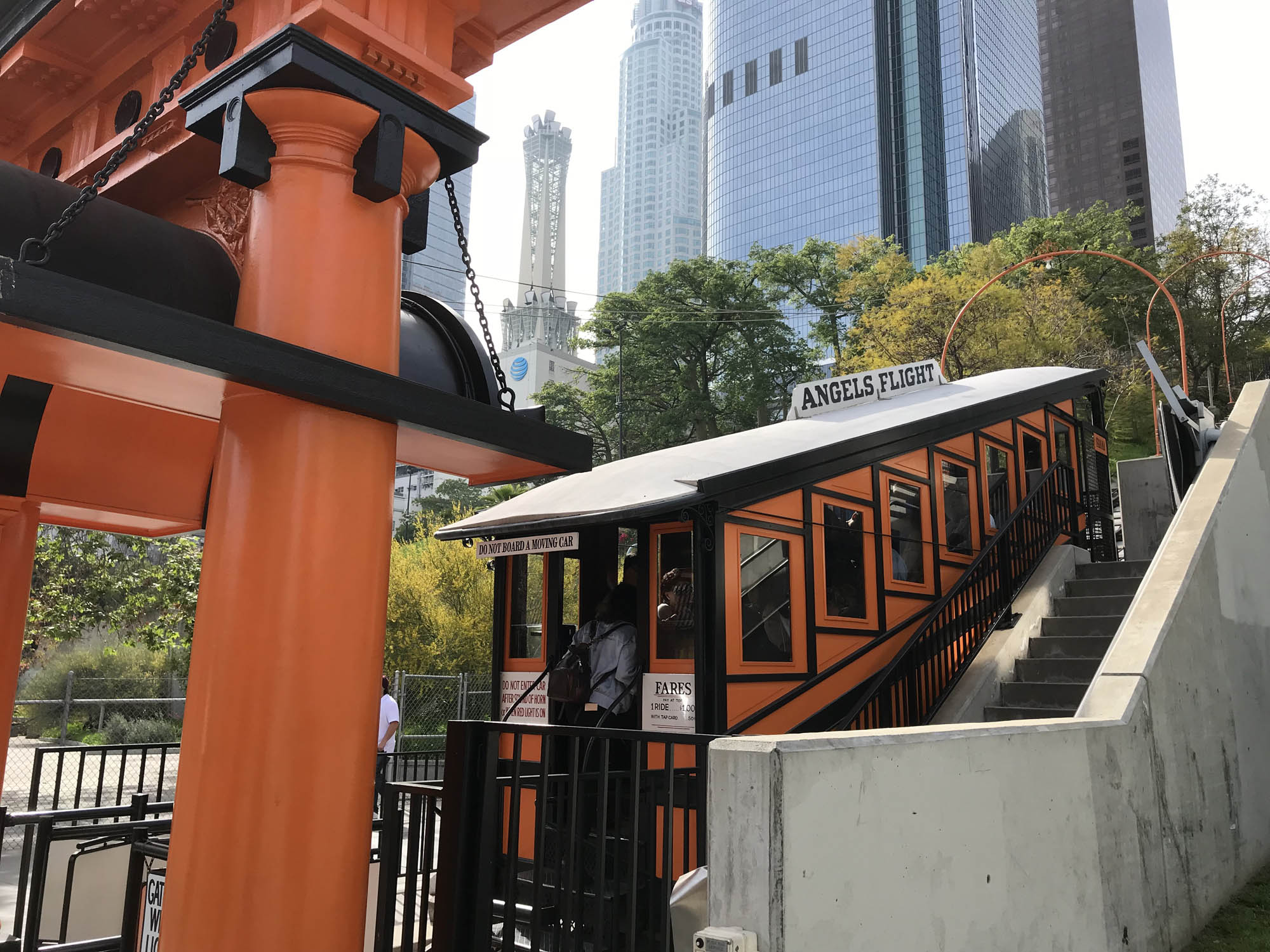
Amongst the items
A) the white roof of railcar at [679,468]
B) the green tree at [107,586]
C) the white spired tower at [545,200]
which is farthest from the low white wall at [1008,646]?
the white spired tower at [545,200]

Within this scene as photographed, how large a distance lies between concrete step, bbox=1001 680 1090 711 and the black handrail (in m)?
0.56

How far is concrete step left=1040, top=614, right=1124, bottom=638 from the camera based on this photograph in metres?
9.85

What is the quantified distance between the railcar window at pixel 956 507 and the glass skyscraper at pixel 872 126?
9457 cm

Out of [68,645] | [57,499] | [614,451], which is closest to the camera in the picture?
[57,499]

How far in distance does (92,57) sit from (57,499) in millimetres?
2731

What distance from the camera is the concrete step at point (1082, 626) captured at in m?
9.85

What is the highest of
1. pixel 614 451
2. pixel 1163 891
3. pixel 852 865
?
pixel 614 451

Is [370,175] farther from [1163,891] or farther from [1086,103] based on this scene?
[1086,103]

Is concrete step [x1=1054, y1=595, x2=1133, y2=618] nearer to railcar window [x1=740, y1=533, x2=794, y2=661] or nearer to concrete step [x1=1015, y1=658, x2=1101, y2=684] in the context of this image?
concrete step [x1=1015, y1=658, x2=1101, y2=684]

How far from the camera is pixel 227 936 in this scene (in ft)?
11.4

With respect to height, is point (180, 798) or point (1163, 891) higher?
point (180, 798)

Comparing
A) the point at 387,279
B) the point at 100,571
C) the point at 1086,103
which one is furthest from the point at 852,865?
the point at 1086,103

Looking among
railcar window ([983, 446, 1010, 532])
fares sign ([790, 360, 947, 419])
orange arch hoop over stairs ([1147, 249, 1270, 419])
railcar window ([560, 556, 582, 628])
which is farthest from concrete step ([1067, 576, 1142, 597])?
railcar window ([560, 556, 582, 628])

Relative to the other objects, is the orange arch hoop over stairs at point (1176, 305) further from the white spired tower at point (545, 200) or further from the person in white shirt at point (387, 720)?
the white spired tower at point (545, 200)
